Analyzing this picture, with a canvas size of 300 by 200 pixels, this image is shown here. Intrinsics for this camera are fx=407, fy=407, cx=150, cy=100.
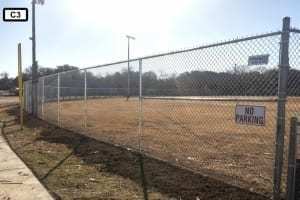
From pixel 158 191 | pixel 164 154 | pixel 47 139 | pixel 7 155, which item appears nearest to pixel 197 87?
pixel 164 154

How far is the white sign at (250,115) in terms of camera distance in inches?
220

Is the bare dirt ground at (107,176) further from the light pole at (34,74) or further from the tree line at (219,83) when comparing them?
the light pole at (34,74)

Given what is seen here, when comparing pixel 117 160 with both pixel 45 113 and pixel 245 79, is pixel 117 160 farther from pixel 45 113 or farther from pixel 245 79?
pixel 45 113

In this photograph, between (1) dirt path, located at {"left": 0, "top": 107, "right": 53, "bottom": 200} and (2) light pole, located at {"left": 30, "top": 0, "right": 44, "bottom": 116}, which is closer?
(1) dirt path, located at {"left": 0, "top": 107, "right": 53, "bottom": 200}

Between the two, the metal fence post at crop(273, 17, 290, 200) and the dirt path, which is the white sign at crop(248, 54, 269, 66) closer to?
the metal fence post at crop(273, 17, 290, 200)

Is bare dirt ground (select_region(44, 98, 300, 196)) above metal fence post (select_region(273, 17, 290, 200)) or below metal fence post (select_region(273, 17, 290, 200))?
below

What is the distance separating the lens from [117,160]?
8.75m

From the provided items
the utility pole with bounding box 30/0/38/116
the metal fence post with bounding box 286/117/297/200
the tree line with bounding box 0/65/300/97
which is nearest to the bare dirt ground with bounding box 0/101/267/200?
the metal fence post with bounding box 286/117/297/200

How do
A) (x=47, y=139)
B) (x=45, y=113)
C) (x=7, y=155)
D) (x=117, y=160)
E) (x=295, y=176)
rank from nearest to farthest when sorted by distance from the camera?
(x=295, y=176) < (x=117, y=160) < (x=7, y=155) < (x=47, y=139) < (x=45, y=113)

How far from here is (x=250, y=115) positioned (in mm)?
5766

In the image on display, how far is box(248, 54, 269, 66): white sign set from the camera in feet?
17.7

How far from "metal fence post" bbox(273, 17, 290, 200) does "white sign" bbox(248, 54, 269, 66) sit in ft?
0.61

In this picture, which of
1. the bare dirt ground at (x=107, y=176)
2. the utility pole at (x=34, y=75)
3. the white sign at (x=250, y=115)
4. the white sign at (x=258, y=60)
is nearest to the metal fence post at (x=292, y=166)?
the white sign at (x=250, y=115)

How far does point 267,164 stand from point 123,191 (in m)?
3.05
